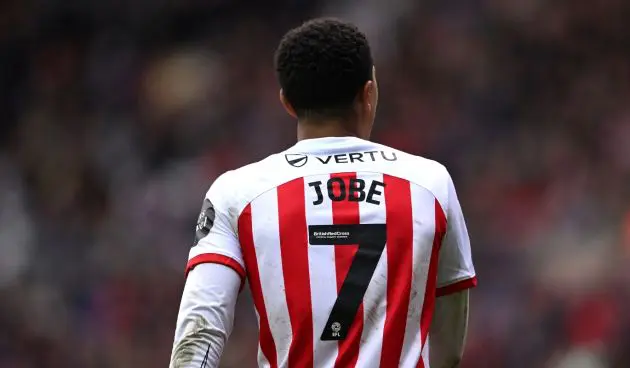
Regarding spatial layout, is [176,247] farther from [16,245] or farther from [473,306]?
[473,306]

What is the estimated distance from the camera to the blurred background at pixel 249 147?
7.32 m

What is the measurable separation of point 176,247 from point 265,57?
155 centimetres

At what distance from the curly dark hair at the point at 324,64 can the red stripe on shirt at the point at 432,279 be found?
0.29m

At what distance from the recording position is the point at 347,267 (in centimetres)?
262

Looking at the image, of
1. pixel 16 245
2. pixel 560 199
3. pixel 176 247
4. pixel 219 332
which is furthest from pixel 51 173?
pixel 219 332

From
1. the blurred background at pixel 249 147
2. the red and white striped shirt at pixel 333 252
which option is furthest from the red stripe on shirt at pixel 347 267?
the blurred background at pixel 249 147

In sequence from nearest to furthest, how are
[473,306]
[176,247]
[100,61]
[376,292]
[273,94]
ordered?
[376,292], [473,306], [176,247], [273,94], [100,61]

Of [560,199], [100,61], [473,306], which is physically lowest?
[473,306]

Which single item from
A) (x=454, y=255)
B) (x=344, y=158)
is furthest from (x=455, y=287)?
(x=344, y=158)

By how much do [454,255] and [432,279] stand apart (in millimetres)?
103

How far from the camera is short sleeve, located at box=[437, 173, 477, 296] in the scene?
2.74m

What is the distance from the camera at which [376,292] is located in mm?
2613

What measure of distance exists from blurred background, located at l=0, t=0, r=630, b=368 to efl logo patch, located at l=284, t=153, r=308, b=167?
4341 millimetres

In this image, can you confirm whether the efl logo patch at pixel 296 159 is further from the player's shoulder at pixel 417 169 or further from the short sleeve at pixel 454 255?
the short sleeve at pixel 454 255
